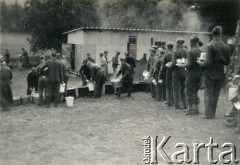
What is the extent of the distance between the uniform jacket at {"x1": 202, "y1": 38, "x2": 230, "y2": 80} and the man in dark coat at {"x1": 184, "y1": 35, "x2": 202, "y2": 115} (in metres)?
0.69

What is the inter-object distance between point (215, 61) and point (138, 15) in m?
23.9

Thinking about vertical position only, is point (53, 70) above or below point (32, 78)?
above

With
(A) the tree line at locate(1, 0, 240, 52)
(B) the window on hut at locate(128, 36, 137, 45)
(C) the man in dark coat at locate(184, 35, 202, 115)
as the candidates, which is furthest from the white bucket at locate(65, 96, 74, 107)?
(A) the tree line at locate(1, 0, 240, 52)

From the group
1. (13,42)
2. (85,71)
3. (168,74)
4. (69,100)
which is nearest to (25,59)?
(13,42)

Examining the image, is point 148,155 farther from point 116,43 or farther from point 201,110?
point 116,43

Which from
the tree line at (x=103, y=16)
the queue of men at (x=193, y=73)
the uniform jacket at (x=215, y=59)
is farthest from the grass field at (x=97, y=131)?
the tree line at (x=103, y=16)

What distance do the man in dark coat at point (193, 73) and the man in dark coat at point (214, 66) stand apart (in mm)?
680

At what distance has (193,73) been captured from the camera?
11.4 m

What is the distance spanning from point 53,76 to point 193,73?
15.6 feet

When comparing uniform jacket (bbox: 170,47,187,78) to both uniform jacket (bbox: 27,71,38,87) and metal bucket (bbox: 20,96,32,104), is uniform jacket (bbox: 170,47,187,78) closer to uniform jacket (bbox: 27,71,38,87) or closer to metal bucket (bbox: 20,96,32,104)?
metal bucket (bbox: 20,96,32,104)

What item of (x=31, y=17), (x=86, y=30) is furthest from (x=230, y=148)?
(x=31, y=17)

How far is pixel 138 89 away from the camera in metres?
17.7

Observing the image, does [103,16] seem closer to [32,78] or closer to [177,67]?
[32,78]

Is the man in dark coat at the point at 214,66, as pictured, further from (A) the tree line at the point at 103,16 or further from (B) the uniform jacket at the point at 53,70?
(A) the tree line at the point at 103,16
